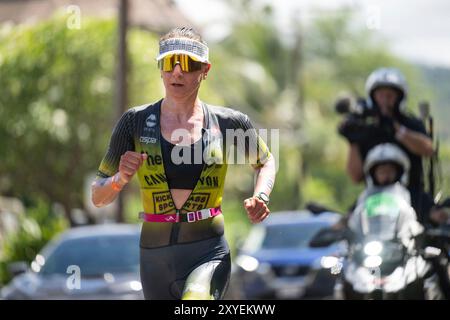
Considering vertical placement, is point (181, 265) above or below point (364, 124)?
below

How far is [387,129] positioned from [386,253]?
188cm

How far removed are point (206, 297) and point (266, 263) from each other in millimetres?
11828

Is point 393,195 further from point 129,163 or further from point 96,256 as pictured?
point 96,256

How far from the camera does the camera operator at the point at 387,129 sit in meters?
9.65

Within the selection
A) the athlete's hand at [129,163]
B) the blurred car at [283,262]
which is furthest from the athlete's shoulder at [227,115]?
the blurred car at [283,262]

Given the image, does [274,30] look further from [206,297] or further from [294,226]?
[206,297]

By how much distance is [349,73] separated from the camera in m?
61.9

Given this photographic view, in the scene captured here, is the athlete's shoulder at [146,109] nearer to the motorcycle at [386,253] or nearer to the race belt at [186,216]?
the race belt at [186,216]

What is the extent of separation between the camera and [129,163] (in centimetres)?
584

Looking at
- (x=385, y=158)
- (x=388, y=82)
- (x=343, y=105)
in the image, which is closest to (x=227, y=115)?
(x=385, y=158)

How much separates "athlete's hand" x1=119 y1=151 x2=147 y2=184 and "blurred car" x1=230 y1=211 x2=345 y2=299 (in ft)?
33.1

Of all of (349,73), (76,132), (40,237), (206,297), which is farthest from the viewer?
(349,73)

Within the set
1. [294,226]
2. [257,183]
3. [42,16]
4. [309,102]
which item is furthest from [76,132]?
[309,102]

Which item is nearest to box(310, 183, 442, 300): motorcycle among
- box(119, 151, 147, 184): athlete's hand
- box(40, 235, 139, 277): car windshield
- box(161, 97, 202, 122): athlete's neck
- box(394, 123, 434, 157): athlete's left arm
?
box(394, 123, 434, 157): athlete's left arm
